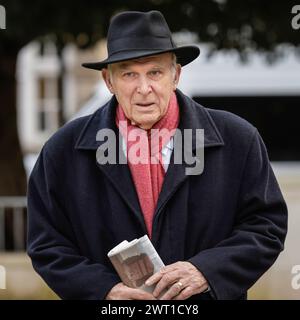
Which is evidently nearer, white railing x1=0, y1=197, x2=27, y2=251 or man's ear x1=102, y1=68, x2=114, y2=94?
man's ear x1=102, y1=68, x2=114, y2=94

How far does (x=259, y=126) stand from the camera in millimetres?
10438

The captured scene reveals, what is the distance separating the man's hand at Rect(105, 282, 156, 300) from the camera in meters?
2.39

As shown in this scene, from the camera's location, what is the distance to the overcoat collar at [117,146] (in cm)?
244

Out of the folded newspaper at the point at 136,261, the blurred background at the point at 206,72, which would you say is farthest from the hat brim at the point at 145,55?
the blurred background at the point at 206,72

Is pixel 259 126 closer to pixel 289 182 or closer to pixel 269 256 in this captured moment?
pixel 289 182

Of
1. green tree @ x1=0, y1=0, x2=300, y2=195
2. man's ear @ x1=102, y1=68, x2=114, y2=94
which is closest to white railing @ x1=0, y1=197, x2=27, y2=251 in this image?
green tree @ x1=0, y1=0, x2=300, y2=195

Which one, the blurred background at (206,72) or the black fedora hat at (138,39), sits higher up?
the black fedora hat at (138,39)

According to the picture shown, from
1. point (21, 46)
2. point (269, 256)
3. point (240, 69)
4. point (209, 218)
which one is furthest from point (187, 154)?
point (240, 69)

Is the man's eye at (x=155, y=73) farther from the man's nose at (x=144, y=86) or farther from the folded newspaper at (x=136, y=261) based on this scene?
the folded newspaper at (x=136, y=261)

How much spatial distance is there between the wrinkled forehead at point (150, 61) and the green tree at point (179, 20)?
4.28 meters

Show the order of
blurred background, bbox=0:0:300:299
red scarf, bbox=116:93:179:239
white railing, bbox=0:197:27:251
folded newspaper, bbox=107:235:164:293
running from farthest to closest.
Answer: white railing, bbox=0:197:27:251 → blurred background, bbox=0:0:300:299 → red scarf, bbox=116:93:179:239 → folded newspaper, bbox=107:235:164:293

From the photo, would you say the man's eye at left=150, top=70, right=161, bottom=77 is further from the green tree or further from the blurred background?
the green tree

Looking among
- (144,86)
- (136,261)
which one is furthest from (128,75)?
(136,261)

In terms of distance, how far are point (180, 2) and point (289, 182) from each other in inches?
127
